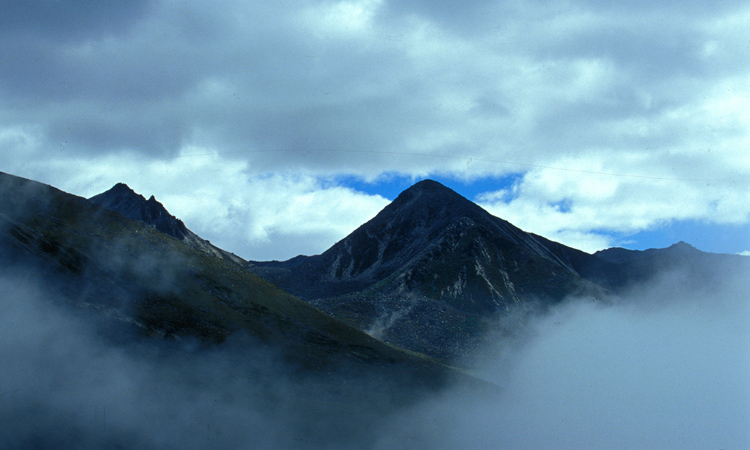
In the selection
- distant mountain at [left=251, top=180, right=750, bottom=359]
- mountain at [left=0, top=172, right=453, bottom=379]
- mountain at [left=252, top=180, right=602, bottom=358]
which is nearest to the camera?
mountain at [left=0, top=172, right=453, bottom=379]

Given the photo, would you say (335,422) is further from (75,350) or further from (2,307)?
(2,307)

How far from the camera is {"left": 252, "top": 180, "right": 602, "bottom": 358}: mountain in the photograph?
113688 mm

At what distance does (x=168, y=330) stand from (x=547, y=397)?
54473mm

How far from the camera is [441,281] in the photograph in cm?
14700

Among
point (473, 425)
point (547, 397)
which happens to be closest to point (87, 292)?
point (473, 425)

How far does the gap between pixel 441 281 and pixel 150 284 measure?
10225 cm

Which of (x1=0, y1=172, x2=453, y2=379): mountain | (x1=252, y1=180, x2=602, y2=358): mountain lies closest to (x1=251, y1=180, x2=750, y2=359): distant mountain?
(x1=252, y1=180, x2=602, y2=358): mountain

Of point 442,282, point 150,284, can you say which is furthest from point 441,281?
point 150,284

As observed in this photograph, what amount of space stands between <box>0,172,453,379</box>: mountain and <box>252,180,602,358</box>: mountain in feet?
135

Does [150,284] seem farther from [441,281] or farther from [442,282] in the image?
[441,281]

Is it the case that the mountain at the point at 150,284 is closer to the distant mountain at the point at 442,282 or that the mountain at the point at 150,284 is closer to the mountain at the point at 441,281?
the distant mountain at the point at 442,282

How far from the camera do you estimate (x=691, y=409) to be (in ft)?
293

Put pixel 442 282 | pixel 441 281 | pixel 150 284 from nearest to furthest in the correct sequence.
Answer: pixel 150 284 < pixel 442 282 < pixel 441 281

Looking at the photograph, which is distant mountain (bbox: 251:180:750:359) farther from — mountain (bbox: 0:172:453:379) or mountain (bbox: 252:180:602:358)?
mountain (bbox: 0:172:453:379)
